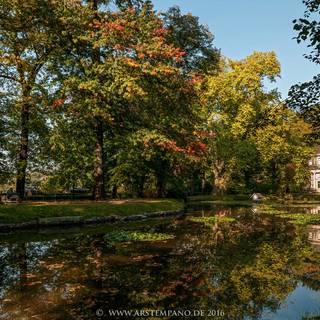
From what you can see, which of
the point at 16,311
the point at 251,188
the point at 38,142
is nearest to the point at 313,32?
the point at 16,311

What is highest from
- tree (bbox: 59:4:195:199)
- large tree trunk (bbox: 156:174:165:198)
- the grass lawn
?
tree (bbox: 59:4:195:199)

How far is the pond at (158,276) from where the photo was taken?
9.64m

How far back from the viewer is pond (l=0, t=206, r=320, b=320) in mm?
9641

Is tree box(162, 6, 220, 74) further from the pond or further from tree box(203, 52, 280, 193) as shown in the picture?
the pond

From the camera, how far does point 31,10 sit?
29484 millimetres

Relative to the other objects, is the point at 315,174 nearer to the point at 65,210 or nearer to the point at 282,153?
the point at 282,153

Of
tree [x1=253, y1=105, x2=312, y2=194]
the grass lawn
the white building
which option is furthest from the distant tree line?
the white building

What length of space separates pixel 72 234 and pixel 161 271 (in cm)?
1025

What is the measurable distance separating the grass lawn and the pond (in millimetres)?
2976

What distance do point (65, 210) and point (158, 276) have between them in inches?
643

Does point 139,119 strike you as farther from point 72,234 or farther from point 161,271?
point 161,271

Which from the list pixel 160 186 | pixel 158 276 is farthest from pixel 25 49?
pixel 158 276

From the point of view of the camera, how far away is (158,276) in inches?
497

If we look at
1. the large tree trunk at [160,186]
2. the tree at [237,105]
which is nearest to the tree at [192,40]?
the tree at [237,105]
